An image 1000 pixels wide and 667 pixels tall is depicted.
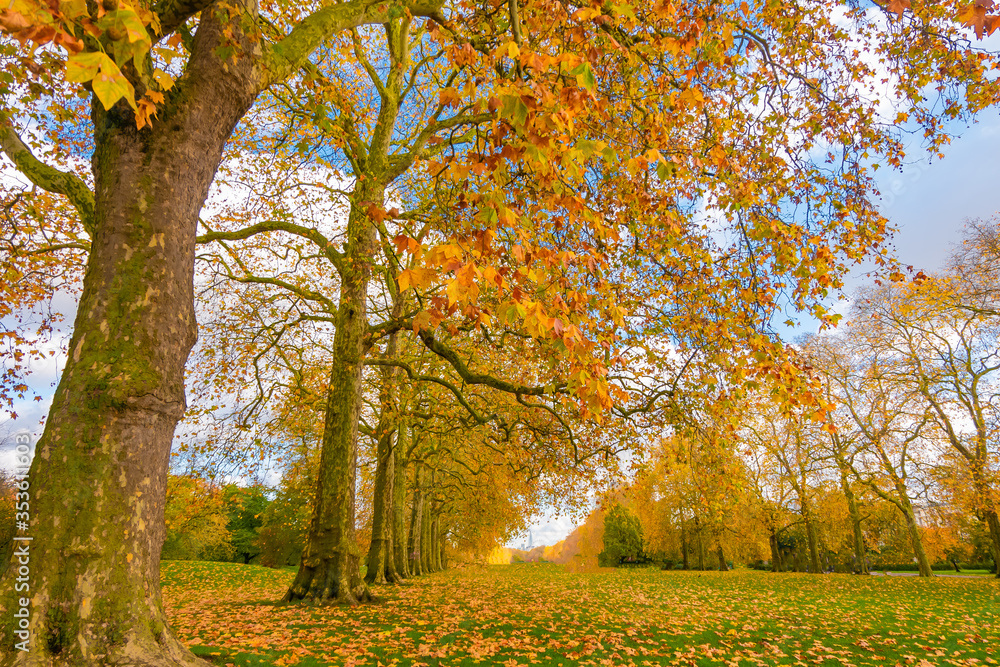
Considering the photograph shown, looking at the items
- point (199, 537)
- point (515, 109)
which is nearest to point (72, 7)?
point (515, 109)

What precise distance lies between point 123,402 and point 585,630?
7.76m

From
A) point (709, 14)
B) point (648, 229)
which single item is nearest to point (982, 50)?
point (709, 14)

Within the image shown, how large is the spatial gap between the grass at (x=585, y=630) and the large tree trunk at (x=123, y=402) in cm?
212

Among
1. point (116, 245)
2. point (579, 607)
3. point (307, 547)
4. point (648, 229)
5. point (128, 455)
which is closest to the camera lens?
point (128, 455)

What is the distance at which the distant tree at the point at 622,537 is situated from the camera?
135 feet

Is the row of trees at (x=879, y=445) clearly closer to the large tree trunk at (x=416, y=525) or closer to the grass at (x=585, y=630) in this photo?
the grass at (x=585, y=630)

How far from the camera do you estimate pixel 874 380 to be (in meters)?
20.5

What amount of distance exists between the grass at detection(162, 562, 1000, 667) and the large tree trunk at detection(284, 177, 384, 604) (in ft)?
1.68

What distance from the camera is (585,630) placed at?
26.1ft

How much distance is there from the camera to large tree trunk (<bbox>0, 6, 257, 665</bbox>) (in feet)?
10.1

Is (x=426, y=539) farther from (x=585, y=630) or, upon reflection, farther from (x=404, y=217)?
(x=404, y=217)

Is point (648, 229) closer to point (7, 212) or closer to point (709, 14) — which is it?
point (709, 14)

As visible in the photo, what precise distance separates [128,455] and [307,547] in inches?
245

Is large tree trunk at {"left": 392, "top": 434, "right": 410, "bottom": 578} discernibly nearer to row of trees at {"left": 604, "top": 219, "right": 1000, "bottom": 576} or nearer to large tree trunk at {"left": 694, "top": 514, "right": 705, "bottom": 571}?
row of trees at {"left": 604, "top": 219, "right": 1000, "bottom": 576}
